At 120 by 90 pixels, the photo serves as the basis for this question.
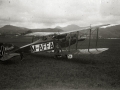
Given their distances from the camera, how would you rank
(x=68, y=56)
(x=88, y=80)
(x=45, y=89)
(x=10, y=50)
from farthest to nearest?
(x=68, y=56) < (x=10, y=50) < (x=88, y=80) < (x=45, y=89)

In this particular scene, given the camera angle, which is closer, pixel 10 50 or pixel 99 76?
pixel 99 76

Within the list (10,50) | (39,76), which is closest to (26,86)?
(39,76)

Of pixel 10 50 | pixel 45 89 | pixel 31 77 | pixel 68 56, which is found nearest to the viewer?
pixel 45 89

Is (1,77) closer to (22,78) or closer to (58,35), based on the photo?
(22,78)

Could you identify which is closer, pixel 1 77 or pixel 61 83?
pixel 61 83

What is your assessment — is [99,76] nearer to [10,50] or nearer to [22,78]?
[22,78]

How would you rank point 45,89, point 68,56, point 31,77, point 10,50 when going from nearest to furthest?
point 45,89 → point 31,77 → point 10,50 → point 68,56

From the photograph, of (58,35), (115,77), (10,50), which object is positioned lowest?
(115,77)

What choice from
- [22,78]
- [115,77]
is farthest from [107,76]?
[22,78]

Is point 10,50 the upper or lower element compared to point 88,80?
upper
